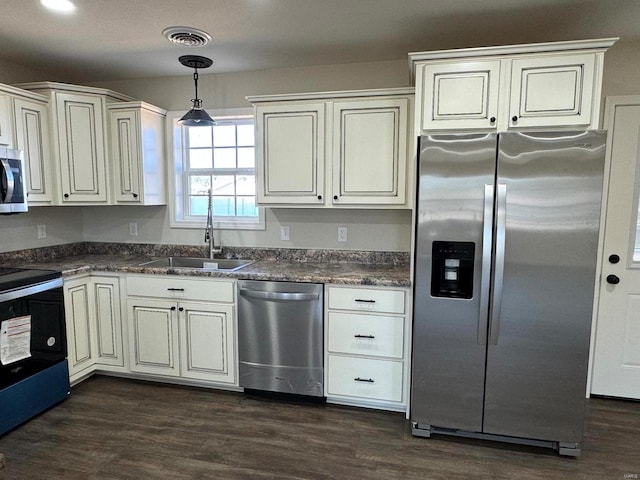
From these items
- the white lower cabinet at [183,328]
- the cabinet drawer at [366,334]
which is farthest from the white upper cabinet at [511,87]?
the white lower cabinet at [183,328]

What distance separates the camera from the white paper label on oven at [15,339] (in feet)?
7.47

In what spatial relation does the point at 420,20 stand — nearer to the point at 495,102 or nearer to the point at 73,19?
the point at 495,102

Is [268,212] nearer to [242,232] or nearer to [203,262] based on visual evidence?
Answer: [242,232]

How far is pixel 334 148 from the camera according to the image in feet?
9.02

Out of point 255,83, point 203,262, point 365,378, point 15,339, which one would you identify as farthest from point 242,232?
point 15,339

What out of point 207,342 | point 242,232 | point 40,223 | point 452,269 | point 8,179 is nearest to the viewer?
point 452,269

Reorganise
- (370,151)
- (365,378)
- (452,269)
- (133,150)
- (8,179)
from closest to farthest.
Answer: (452,269) → (8,179) → (365,378) → (370,151) → (133,150)

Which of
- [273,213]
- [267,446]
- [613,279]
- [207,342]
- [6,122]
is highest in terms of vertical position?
[6,122]

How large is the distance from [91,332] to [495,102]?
3.15 metres

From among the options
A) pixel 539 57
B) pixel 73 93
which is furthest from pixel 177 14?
pixel 539 57

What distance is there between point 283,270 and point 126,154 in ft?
5.27

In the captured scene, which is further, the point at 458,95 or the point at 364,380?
the point at 364,380

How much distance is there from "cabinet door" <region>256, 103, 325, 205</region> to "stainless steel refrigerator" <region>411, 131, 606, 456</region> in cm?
88

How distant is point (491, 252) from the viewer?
210 cm
